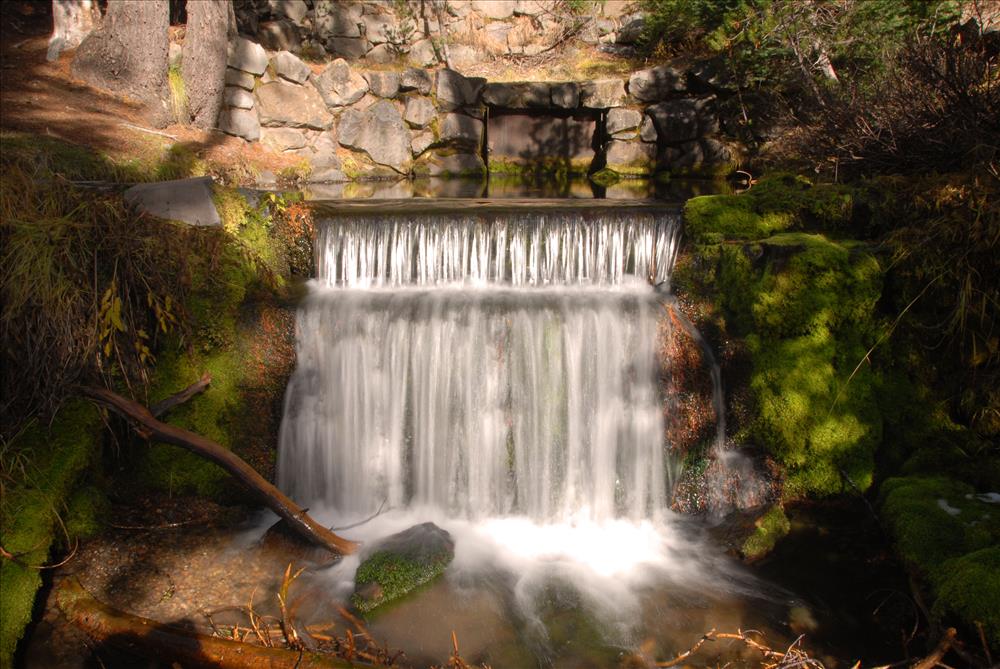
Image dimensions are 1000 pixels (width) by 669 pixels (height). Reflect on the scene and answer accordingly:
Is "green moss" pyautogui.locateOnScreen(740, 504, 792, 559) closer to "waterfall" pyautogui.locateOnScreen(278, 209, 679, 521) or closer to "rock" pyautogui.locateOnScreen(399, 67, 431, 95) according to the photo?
"waterfall" pyautogui.locateOnScreen(278, 209, 679, 521)

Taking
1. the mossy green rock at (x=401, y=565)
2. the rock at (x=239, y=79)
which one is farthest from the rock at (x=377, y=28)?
the mossy green rock at (x=401, y=565)

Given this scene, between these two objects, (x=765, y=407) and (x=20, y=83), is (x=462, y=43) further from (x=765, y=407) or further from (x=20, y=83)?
(x=765, y=407)

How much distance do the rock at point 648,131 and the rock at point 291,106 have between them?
691cm

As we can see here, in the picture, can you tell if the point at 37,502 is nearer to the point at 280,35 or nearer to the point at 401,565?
the point at 401,565

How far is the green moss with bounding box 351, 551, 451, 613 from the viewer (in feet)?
14.2

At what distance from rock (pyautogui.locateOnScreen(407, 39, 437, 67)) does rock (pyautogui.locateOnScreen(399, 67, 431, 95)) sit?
167 centimetres

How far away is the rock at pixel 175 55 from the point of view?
1175 cm

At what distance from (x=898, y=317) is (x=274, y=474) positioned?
5486 mm

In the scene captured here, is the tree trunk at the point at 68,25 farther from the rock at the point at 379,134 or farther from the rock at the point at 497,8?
the rock at the point at 497,8

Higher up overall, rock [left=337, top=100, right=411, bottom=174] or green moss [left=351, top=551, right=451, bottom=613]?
rock [left=337, top=100, right=411, bottom=174]

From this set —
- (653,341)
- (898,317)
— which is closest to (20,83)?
(653,341)

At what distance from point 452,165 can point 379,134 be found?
1748mm

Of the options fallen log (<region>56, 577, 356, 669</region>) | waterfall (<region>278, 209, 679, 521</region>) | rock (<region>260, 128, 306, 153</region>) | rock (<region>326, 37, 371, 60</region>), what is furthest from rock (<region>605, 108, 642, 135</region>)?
fallen log (<region>56, 577, 356, 669</region>)

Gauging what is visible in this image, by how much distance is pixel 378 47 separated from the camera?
624 inches
